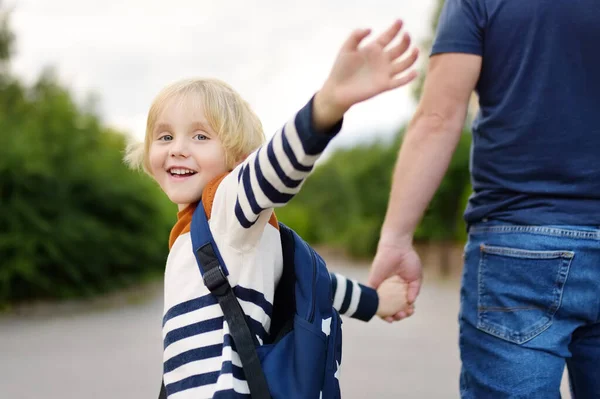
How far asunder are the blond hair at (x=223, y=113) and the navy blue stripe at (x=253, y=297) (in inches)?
14.5

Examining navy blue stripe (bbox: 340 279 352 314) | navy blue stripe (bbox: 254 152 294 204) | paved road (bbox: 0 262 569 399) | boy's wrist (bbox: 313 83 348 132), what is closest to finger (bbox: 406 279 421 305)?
navy blue stripe (bbox: 340 279 352 314)

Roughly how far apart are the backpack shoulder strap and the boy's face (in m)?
0.16

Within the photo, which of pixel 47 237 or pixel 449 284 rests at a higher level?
pixel 47 237

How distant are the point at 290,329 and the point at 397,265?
61 cm

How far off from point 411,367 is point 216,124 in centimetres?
408

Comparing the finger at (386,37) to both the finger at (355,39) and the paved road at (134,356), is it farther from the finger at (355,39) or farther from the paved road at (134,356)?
the paved road at (134,356)

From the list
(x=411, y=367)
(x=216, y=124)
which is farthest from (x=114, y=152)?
(x=216, y=124)

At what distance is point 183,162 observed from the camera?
194 centimetres

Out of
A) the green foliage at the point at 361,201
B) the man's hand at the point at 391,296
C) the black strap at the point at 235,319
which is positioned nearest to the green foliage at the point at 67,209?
the green foliage at the point at 361,201

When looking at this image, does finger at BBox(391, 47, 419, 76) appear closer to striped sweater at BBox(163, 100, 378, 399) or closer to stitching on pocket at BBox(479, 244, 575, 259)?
striped sweater at BBox(163, 100, 378, 399)

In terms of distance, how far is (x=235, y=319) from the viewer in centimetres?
171

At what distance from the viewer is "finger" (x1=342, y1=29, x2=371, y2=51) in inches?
57.9

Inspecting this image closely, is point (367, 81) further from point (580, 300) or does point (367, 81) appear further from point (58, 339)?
point (58, 339)

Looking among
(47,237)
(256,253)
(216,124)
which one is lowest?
(256,253)
